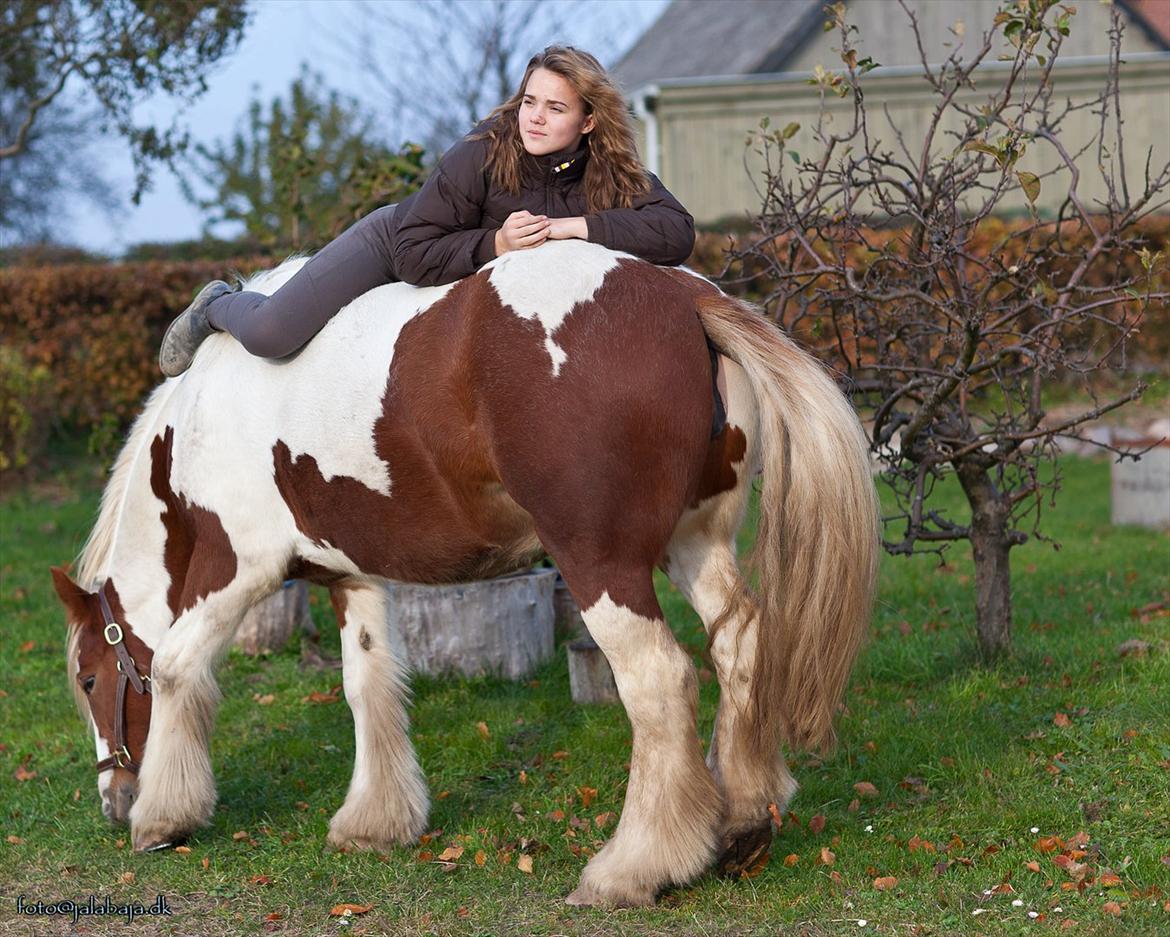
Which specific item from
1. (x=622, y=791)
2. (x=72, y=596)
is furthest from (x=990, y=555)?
(x=72, y=596)

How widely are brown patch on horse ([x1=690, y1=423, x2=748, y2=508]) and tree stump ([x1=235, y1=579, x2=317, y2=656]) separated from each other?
11.9 ft

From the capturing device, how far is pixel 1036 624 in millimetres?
6531

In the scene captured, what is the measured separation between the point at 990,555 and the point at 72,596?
3.67 metres

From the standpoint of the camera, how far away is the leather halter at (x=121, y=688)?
4617 mm

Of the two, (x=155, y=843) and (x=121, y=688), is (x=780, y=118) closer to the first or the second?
(x=121, y=688)

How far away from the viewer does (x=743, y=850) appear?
12.5ft

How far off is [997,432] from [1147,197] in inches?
40.9

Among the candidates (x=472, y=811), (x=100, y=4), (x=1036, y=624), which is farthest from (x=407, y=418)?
(x=100, y=4)

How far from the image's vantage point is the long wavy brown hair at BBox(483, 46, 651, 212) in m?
3.78

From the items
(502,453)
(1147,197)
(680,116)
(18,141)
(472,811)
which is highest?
(680,116)

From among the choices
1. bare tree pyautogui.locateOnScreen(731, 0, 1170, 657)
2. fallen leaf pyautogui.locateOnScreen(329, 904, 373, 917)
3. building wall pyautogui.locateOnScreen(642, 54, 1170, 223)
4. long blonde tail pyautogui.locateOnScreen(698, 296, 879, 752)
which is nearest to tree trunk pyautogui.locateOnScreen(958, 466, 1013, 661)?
bare tree pyautogui.locateOnScreen(731, 0, 1170, 657)

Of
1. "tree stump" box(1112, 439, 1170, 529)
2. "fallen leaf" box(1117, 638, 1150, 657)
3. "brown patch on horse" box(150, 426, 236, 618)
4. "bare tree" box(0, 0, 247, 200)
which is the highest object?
A: "bare tree" box(0, 0, 247, 200)

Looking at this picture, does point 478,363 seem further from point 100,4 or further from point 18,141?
point 18,141

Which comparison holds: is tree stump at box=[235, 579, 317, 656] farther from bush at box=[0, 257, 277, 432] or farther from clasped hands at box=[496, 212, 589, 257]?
bush at box=[0, 257, 277, 432]
